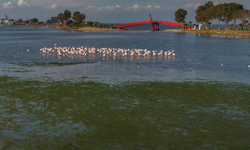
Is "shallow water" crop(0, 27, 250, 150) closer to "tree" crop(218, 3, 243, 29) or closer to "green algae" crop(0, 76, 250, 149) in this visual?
"green algae" crop(0, 76, 250, 149)

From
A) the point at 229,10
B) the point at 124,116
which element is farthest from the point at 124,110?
the point at 229,10

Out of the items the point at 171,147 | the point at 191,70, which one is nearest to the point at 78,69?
the point at 191,70

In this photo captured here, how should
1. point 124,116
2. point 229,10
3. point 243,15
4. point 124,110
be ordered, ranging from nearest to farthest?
point 124,116 → point 124,110 → point 243,15 → point 229,10

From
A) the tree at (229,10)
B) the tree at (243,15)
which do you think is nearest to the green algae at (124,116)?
the tree at (243,15)

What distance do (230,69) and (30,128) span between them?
2375 cm

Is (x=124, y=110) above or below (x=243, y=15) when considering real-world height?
below

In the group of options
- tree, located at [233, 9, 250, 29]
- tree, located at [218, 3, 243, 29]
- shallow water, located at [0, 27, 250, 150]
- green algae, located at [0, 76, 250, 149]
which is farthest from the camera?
tree, located at [218, 3, 243, 29]

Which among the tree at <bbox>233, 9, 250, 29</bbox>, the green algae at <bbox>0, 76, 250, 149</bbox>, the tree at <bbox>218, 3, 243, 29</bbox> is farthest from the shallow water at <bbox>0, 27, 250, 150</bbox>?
the tree at <bbox>218, 3, 243, 29</bbox>

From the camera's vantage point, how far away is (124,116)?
15258 mm

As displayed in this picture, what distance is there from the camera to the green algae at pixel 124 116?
1217 cm

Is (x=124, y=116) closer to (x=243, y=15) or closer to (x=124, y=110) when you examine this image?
(x=124, y=110)

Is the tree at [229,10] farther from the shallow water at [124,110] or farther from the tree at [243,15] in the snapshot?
the shallow water at [124,110]

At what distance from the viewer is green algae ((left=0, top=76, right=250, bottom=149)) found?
12172 mm

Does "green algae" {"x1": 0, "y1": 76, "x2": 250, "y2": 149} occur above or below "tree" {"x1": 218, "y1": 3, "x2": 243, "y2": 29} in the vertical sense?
below
